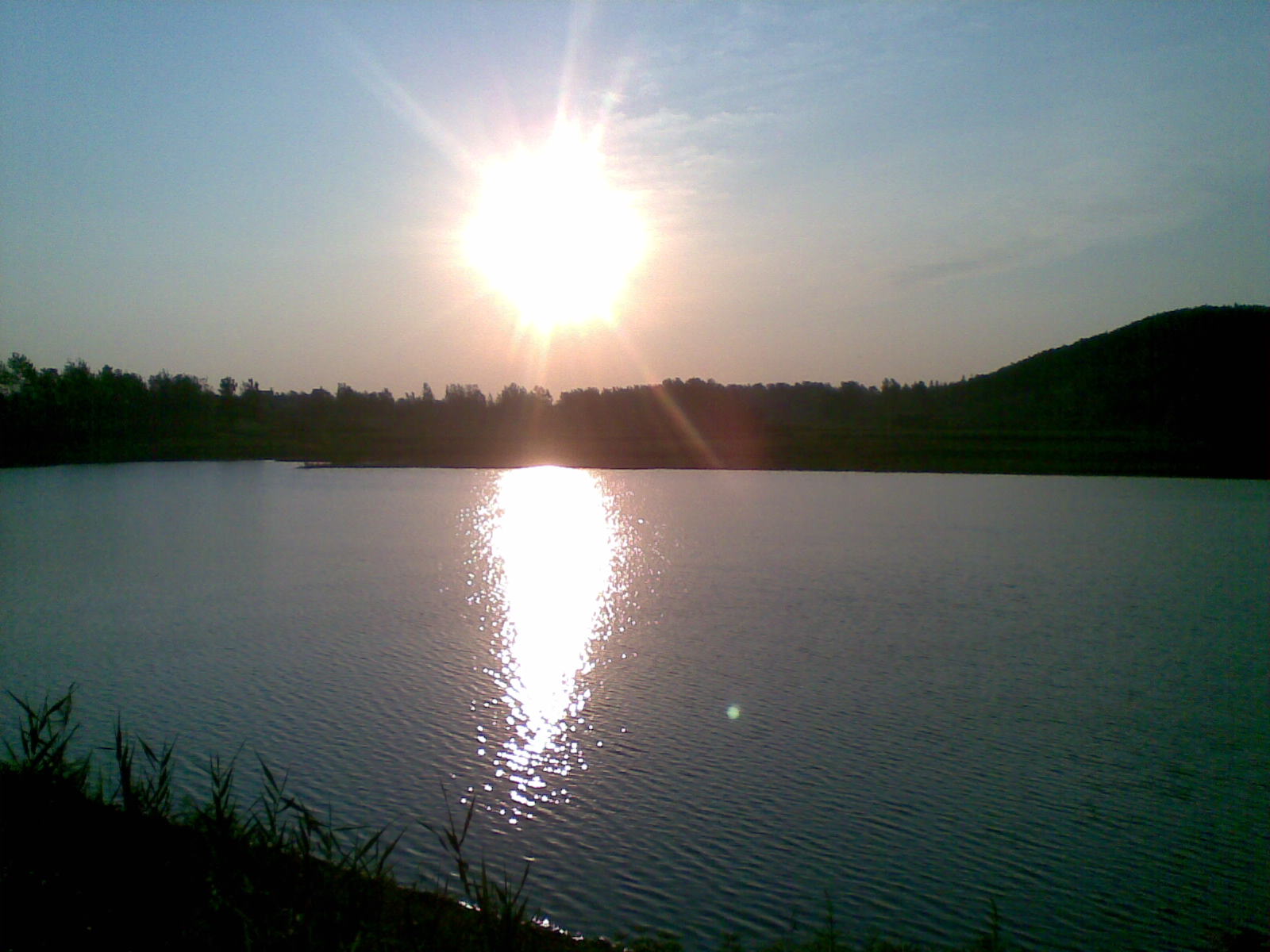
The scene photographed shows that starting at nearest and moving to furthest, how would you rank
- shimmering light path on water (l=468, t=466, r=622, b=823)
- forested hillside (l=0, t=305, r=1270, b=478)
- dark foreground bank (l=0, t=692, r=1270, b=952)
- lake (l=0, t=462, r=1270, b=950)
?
dark foreground bank (l=0, t=692, r=1270, b=952) → lake (l=0, t=462, r=1270, b=950) → shimmering light path on water (l=468, t=466, r=622, b=823) → forested hillside (l=0, t=305, r=1270, b=478)

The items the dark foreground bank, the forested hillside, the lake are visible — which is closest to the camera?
the dark foreground bank


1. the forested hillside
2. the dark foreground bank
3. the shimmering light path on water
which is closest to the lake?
Answer: the shimmering light path on water

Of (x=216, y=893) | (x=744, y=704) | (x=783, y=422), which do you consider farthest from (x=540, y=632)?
(x=783, y=422)

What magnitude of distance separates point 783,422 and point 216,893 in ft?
215

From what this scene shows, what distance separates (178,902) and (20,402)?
245ft

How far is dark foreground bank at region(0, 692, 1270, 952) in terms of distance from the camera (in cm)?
374

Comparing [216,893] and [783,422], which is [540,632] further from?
[783,422]

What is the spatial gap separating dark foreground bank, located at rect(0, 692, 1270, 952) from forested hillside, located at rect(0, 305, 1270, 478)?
41.6 m

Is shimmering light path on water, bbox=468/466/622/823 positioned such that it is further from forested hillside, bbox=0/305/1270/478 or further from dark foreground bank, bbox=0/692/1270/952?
Answer: forested hillside, bbox=0/305/1270/478

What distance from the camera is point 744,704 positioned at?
8.98 meters

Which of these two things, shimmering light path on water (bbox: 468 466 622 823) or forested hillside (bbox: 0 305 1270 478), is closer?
shimmering light path on water (bbox: 468 466 622 823)

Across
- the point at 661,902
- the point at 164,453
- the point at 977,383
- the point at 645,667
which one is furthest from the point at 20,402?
the point at 977,383

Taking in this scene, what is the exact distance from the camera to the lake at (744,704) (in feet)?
18.6

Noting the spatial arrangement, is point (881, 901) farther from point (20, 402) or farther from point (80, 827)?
point (20, 402)
